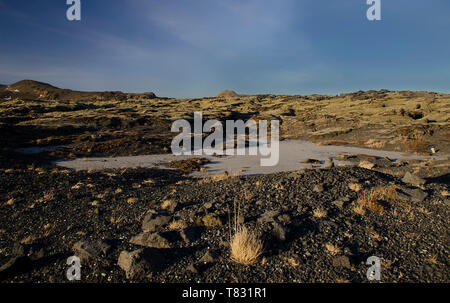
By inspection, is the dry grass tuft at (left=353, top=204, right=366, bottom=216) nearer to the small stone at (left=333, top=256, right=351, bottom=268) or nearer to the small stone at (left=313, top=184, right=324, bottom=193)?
the small stone at (left=313, top=184, right=324, bottom=193)

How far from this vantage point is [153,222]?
7.21 metres

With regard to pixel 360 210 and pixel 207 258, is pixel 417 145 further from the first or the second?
pixel 207 258

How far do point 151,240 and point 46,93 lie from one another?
124926 millimetres

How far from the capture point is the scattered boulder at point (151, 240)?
5.92m

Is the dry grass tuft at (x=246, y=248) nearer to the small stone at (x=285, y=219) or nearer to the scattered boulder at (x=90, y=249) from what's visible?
the small stone at (x=285, y=219)

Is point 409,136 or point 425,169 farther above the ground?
point 409,136

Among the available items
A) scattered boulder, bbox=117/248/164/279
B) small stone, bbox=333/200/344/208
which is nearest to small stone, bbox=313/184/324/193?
small stone, bbox=333/200/344/208

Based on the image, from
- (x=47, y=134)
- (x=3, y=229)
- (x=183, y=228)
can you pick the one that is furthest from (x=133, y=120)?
(x=183, y=228)

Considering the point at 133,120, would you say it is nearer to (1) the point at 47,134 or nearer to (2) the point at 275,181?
(1) the point at 47,134

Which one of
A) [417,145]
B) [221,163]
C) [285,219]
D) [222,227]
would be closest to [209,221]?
[222,227]

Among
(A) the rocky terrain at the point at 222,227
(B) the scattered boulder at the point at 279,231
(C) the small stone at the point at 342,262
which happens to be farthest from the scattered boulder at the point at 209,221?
(C) the small stone at the point at 342,262
